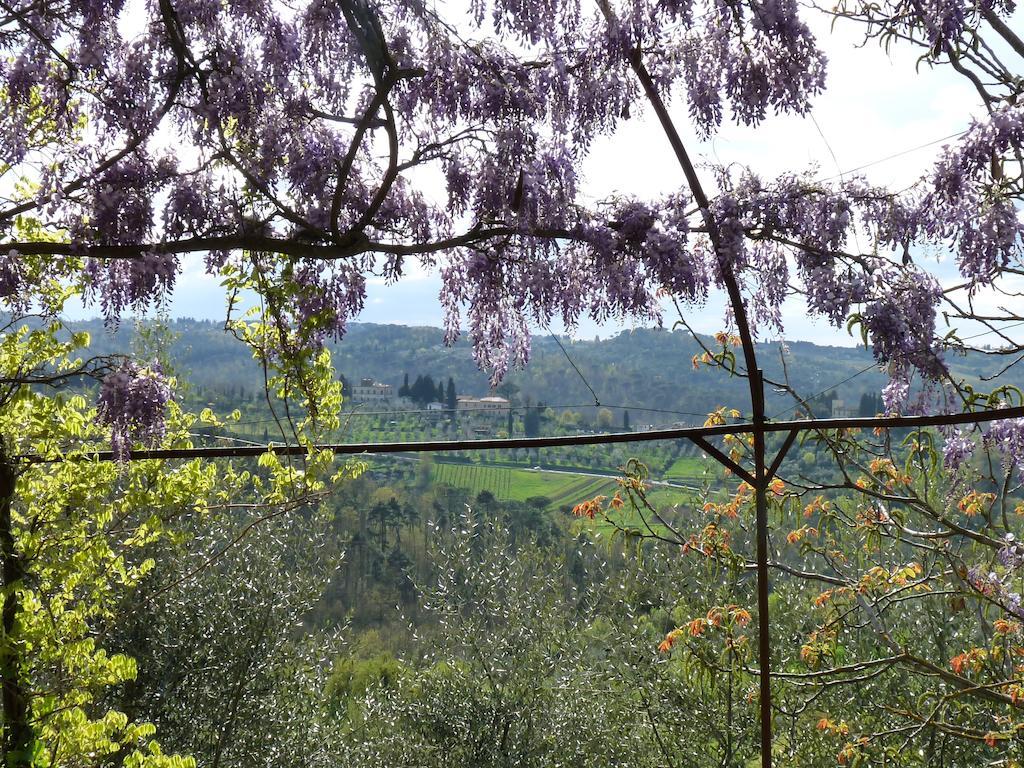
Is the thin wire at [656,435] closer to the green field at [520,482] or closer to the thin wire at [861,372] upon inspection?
the thin wire at [861,372]

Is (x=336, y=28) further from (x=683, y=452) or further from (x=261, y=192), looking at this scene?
(x=683, y=452)

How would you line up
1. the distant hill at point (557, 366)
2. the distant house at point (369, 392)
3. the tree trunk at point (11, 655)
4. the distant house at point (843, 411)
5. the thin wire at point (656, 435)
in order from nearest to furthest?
the thin wire at point (656, 435)
the tree trunk at point (11, 655)
the distant house at point (843, 411)
the distant hill at point (557, 366)
the distant house at point (369, 392)

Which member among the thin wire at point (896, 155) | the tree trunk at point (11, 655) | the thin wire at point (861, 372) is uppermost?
the thin wire at point (896, 155)

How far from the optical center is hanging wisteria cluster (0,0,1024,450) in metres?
2.24

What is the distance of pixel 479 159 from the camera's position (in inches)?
93.5

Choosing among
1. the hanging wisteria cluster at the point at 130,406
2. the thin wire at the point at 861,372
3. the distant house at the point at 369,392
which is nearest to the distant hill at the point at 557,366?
the distant house at the point at 369,392

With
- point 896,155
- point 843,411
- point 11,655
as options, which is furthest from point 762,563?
point 843,411

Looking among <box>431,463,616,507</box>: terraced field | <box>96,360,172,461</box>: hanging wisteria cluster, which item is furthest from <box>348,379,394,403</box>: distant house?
<box>431,463,616,507</box>: terraced field

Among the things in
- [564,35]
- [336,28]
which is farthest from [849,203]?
[336,28]

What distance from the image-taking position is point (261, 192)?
2.33m

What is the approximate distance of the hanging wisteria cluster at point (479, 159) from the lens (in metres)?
2.24

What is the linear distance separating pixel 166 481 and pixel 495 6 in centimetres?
197

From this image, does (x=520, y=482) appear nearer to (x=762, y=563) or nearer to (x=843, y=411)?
(x=843, y=411)

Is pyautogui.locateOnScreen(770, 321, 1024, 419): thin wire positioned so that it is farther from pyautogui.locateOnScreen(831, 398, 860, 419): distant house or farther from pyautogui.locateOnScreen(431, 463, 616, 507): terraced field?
pyautogui.locateOnScreen(431, 463, 616, 507): terraced field
